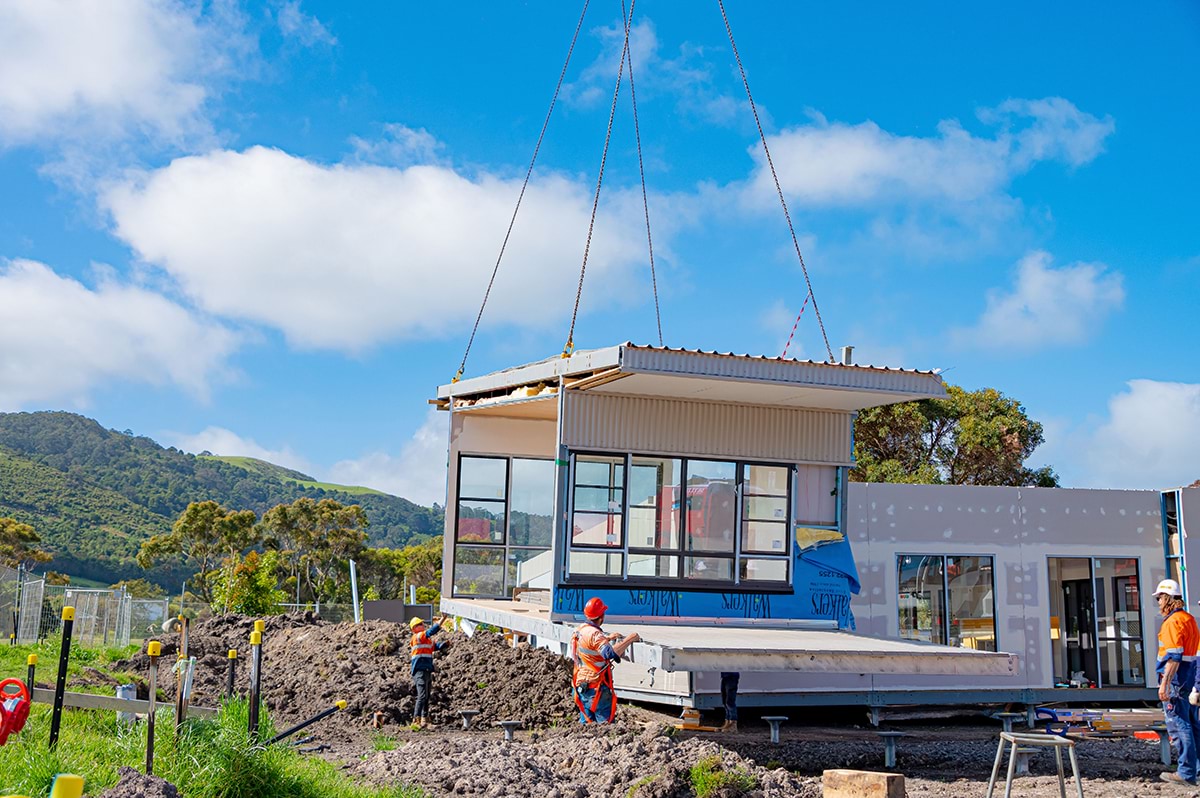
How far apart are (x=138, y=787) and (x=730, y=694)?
8.20 metres

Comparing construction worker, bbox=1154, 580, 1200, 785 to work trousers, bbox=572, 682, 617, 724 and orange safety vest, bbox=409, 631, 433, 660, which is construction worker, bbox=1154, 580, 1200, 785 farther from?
orange safety vest, bbox=409, 631, 433, 660

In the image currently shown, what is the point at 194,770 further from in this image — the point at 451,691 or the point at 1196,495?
the point at 1196,495

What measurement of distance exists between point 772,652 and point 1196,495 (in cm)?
1131

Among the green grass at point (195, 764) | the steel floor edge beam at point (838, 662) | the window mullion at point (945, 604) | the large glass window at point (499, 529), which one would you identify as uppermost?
the large glass window at point (499, 529)

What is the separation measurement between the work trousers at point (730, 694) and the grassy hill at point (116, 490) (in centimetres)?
7900

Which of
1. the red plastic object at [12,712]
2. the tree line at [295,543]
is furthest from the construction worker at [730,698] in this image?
the tree line at [295,543]

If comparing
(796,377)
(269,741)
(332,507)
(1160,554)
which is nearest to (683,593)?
(796,377)

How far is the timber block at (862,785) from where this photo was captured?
8.65 meters

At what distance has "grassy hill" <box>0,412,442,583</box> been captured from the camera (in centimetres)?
9138

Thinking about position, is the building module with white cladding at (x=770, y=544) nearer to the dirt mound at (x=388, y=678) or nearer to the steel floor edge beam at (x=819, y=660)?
the steel floor edge beam at (x=819, y=660)

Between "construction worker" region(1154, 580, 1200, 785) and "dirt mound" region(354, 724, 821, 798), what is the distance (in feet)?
13.2

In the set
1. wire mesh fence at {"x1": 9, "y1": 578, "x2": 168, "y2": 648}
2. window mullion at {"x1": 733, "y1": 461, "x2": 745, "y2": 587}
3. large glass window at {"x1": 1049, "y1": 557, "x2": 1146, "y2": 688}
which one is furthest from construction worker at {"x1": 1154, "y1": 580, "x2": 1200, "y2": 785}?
wire mesh fence at {"x1": 9, "y1": 578, "x2": 168, "y2": 648}

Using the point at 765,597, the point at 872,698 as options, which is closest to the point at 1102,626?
the point at 872,698

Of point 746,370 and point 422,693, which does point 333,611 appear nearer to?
point 422,693
